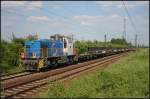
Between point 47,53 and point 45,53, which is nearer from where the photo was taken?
point 45,53

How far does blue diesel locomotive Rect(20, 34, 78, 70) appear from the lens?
2389cm

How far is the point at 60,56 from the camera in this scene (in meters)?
28.2

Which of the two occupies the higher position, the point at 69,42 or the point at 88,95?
the point at 69,42

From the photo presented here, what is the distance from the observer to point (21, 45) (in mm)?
27766

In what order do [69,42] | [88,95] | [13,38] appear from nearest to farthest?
[88,95] → [13,38] → [69,42]

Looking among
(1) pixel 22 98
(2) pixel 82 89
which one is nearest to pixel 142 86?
(2) pixel 82 89

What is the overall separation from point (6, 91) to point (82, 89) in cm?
382

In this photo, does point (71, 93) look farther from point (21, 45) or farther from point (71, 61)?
point (71, 61)

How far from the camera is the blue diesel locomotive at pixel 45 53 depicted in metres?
23.9

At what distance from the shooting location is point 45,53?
25.4 metres

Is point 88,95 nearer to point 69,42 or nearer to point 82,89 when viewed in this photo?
point 82,89

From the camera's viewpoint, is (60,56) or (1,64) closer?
(1,64)

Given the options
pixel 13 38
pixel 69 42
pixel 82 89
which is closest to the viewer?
pixel 82 89

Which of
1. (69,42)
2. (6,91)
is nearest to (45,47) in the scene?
(69,42)
